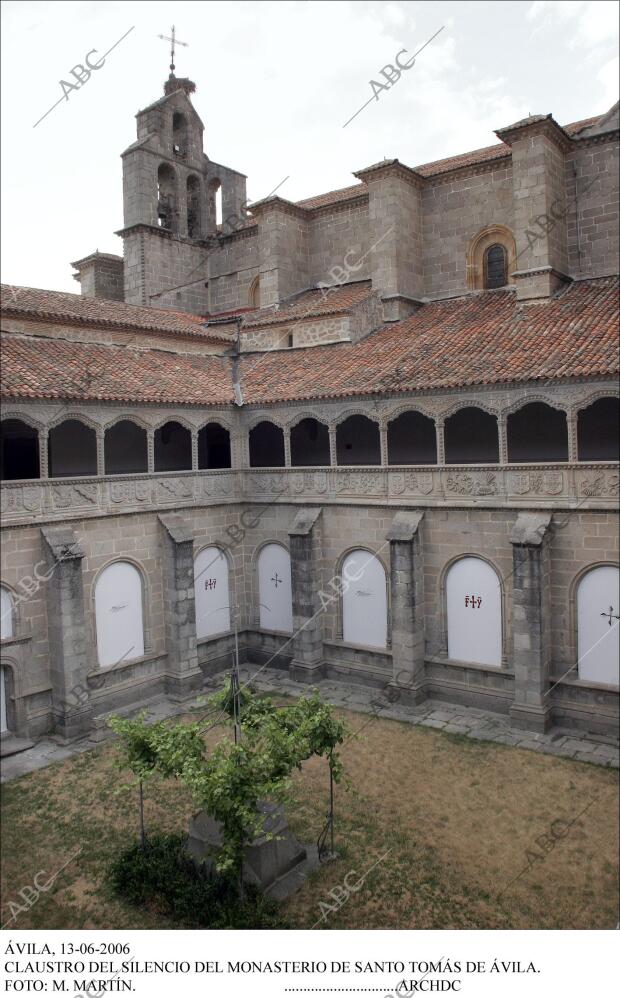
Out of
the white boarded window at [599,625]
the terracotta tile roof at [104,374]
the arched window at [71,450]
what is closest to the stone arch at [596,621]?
the white boarded window at [599,625]

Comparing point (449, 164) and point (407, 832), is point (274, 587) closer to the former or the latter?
point (407, 832)

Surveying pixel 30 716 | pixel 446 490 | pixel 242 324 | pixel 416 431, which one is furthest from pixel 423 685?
pixel 242 324

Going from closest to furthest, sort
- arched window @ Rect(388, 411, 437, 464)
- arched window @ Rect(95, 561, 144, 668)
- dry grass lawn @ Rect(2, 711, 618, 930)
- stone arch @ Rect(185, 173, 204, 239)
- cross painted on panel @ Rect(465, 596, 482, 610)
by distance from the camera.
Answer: dry grass lawn @ Rect(2, 711, 618, 930), cross painted on panel @ Rect(465, 596, 482, 610), arched window @ Rect(95, 561, 144, 668), arched window @ Rect(388, 411, 437, 464), stone arch @ Rect(185, 173, 204, 239)

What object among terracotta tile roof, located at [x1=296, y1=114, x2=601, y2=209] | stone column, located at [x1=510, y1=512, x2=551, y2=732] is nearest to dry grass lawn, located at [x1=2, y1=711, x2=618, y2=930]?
stone column, located at [x1=510, y1=512, x2=551, y2=732]

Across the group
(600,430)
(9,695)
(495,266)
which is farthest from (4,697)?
(495,266)

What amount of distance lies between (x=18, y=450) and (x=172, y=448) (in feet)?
16.5

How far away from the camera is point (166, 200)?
31000 millimetres

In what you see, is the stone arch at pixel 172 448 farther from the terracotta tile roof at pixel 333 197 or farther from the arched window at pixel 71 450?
the terracotta tile roof at pixel 333 197

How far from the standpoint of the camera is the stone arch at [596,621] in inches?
664

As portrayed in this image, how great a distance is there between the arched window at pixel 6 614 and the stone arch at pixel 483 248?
1770 cm

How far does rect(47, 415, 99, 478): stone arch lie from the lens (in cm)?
2120

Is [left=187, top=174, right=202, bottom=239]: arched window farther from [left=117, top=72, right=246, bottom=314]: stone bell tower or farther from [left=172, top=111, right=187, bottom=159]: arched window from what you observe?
[left=172, top=111, right=187, bottom=159]: arched window

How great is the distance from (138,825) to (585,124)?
962 inches

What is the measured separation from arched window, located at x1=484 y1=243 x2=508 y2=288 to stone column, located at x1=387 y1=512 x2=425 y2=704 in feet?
33.2
